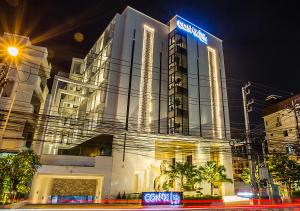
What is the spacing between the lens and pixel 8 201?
56.4ft

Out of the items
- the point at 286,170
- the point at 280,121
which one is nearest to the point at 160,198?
the point at 286,170

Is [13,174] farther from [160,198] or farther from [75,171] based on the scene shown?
[160,198]

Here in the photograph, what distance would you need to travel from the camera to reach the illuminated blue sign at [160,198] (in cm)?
1894

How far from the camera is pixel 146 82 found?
3712cm

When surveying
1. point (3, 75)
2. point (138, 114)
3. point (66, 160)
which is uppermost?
point (138, 114)

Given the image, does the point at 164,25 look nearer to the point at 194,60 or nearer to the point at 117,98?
the point at 194,60

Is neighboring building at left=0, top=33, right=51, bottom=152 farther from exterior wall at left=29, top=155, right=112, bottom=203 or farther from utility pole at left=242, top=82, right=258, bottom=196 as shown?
utility pole at left=242, top=82, right=258, bottom=196

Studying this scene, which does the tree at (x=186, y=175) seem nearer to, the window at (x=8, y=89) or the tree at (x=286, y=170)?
the tree at (x=286, y=170)

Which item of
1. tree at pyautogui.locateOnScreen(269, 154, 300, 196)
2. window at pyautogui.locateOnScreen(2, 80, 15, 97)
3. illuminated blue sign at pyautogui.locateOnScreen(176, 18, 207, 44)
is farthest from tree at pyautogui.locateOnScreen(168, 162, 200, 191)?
illuminated blue sign at pyautogui.locateOnScreen(176, 18, 207, 44)

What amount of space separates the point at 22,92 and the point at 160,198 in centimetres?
2394

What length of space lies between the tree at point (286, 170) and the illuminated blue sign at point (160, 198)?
63.8 ft

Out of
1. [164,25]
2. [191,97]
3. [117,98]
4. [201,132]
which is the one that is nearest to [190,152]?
[201,132]

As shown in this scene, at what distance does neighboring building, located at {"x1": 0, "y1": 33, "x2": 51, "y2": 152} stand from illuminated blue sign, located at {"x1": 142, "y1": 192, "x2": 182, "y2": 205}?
1743cm

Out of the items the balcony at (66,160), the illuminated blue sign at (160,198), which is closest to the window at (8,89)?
the balcony at (66,160)
